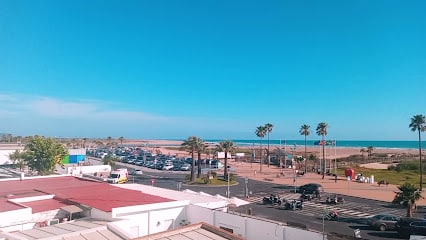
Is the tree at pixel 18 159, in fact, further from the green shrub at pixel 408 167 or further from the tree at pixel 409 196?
the green shrub at pixel 408 167

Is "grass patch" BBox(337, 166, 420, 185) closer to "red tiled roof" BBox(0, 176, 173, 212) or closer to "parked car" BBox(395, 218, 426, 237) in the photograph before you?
"parked car" BBox(395, 218, 426, 237)

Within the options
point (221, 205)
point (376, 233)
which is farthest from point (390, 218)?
point (221, 205)

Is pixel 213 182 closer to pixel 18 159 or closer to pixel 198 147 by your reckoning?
pixel 198 147

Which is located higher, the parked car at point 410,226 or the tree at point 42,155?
the tree at point 42,155

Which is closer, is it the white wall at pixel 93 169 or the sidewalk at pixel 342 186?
the sidewalk at pixel 342 186

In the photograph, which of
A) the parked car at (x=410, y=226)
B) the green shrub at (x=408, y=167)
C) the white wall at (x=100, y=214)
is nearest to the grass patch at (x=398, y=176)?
the green shrub at (x=408, y=167)

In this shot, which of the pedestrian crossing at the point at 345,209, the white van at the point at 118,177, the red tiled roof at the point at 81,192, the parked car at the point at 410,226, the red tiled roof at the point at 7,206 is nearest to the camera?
the red tiled roof at the point at 7,206

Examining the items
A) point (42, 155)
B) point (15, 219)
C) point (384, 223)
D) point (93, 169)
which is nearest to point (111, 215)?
point (15, 219)
